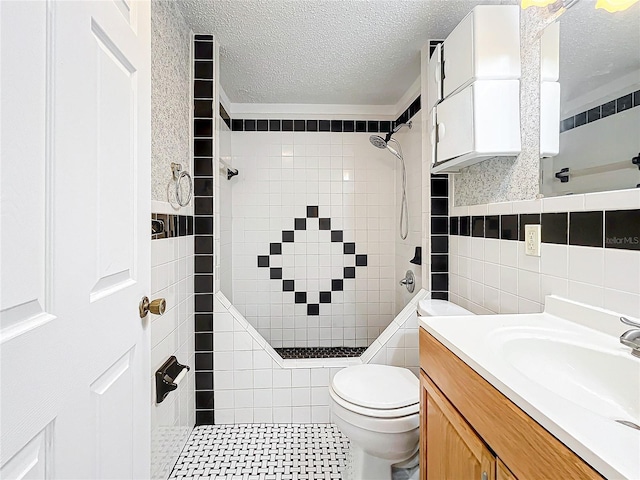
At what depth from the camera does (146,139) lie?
94cm

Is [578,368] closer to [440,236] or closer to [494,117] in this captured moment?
[494,117]

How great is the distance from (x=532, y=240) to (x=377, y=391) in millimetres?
854

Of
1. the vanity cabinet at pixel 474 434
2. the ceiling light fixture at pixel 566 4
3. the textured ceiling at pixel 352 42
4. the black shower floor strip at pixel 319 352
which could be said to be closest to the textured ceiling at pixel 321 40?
the textured ceiling at pixel 352 42

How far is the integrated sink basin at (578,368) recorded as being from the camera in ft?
2.51

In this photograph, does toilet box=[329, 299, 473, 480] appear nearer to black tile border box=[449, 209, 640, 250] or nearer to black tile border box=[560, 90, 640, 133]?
black tile border box=[449, 209, 640, 250]

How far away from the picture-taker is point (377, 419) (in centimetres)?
133

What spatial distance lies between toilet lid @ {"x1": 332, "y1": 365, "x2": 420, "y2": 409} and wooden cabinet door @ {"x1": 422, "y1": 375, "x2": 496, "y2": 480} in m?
0.31

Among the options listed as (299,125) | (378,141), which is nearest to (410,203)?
(378,141)

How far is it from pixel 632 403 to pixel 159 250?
1.54m

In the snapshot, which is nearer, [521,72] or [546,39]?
[546,39]

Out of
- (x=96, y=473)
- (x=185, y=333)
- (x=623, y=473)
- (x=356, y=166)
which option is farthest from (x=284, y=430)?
(x=356, y=166)

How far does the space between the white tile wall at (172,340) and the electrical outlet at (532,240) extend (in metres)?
1.40

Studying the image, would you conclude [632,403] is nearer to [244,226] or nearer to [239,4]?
[239,4]

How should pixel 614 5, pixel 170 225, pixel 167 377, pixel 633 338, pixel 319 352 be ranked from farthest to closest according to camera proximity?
pixel 319 352 → pixel 170 225 → pixel 167 377 → pixel 614 5 → pixel 633 338
